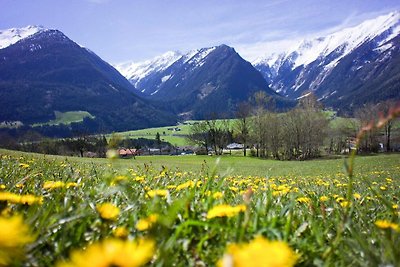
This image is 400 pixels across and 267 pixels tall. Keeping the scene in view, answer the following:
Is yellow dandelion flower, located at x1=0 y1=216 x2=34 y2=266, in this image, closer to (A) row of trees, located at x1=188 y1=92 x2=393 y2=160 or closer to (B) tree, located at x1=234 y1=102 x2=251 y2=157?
(A) row of trees, located at x1=188 y1=92 x2=393 y2=160

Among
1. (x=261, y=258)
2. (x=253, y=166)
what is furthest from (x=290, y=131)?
(x=261, y=258)

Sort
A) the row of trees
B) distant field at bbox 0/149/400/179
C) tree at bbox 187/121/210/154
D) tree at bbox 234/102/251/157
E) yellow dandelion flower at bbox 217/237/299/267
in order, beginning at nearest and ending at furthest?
yellow dandelion flower at bbox 217/237/299/267, distant field at bbox 0/149/400/179, the row of trees, tree at bbox 234/102/251/157, tree at bbox 187/121/210/154

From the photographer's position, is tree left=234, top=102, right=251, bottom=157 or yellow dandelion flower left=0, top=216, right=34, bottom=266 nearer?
yellow dandelion flower left=0, top=216, right=34, bottom=266

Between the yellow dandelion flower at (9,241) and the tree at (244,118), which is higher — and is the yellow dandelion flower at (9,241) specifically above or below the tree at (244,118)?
below

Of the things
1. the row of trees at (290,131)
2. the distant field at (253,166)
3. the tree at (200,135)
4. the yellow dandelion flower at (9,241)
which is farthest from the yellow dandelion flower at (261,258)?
the tree at (200,135)

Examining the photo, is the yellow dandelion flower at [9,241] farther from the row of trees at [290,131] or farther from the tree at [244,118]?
the tree at [244,118]

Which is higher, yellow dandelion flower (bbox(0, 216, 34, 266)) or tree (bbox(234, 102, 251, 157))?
tree (bbox(234, 102, 251, 157))

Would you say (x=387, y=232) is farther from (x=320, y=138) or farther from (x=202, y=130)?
(x=202, y=130)

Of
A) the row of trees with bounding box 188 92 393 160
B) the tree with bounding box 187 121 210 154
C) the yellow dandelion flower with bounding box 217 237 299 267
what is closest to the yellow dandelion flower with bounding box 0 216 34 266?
the yellow dandelion flower with bounding box 217 237 299 267

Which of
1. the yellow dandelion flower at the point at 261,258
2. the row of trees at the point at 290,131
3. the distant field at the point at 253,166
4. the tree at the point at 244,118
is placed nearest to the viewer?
the yellow dandelion flower at the point at 261,258

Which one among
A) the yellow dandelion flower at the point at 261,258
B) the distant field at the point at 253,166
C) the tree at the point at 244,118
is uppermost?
the tree at the point at 244,118

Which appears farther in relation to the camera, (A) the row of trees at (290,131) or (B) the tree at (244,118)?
(B) the tree at (244,118)

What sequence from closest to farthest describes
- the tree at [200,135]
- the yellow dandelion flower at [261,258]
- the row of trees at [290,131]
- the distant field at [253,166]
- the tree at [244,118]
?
the yellow dandelion flower at [261,258] → the distant field at [253,166] → the row of trees at [290,131] → the tree at [244,118] → the tree at [200,135]

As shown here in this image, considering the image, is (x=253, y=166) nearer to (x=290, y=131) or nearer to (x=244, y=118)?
(x=290, y=131)
